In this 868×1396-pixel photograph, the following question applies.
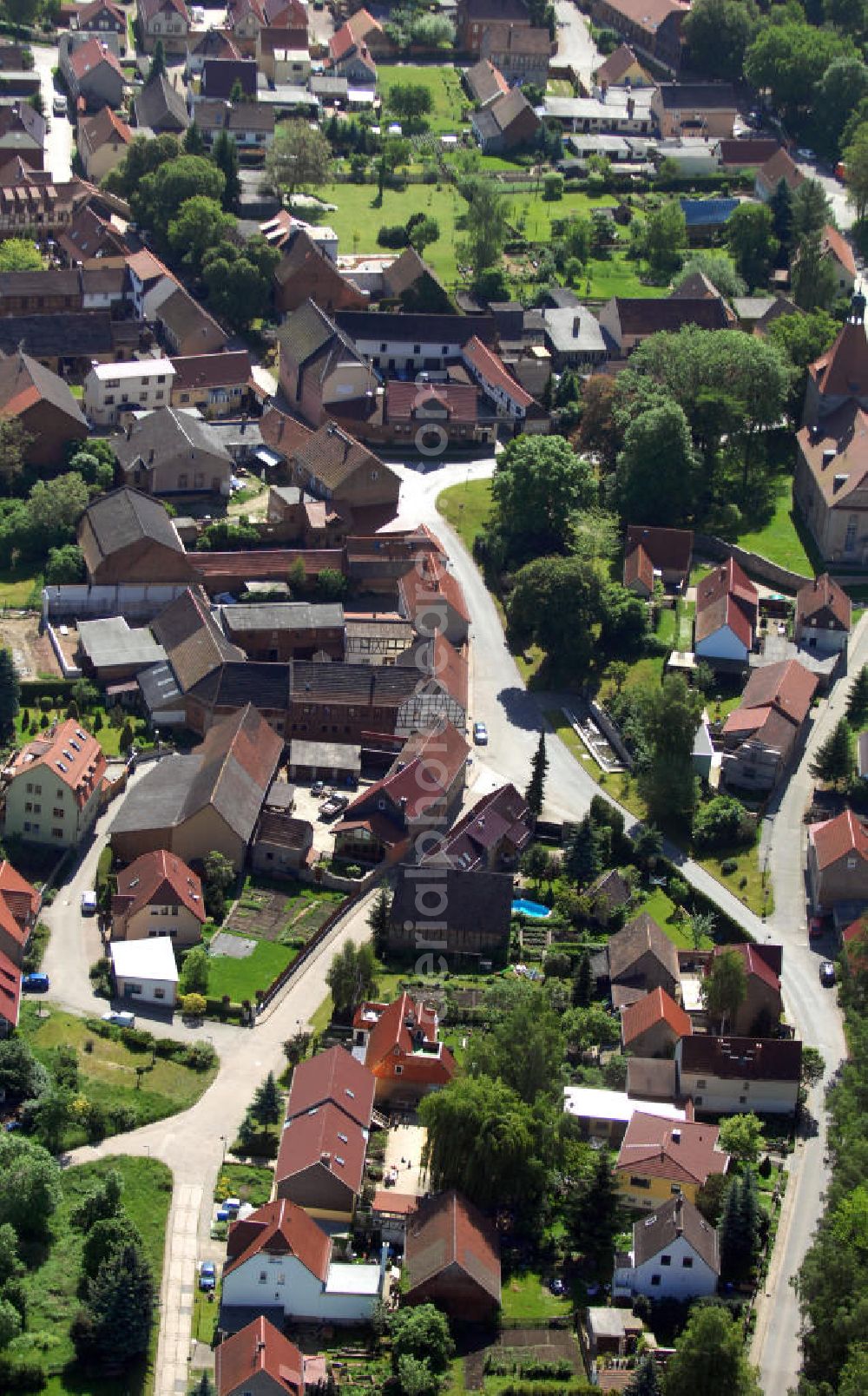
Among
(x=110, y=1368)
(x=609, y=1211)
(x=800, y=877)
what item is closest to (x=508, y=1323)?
(x=609, y=1211)

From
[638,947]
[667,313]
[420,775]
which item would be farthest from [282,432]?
[638,947]

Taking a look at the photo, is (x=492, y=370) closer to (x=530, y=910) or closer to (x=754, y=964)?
(x=530, y=910)

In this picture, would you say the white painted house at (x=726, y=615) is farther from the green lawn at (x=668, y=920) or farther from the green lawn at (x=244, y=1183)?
the green lawn at (x=244, y=1183)

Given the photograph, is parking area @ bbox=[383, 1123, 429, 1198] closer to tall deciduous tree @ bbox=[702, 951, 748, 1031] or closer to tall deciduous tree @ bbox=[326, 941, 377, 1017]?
tall deciduous tree @ bbox=[326, 941, 377, 1017]

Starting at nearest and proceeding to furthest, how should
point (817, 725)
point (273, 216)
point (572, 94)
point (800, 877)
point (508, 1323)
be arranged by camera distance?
1. point (508, 1323)
2. point (800, 877)
3. point (817, 725)
4. point (273, 216)
5. point (572, 94)

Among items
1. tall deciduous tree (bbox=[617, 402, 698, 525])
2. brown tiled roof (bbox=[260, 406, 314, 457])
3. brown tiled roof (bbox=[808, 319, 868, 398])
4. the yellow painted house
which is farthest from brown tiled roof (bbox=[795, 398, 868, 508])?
the yellow painted house

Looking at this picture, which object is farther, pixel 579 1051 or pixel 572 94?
pixel 572 94

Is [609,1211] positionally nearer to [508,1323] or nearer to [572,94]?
[508,1323]

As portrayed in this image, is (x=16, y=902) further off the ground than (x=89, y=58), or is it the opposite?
(x=89, y=58)
